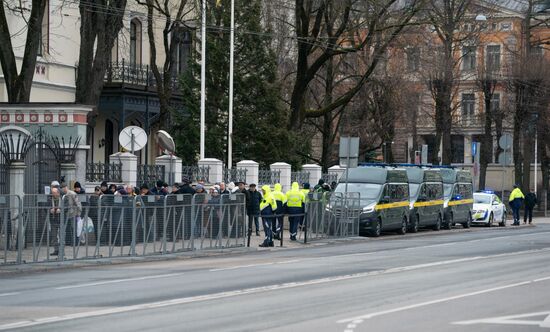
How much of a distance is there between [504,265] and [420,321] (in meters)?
10.7

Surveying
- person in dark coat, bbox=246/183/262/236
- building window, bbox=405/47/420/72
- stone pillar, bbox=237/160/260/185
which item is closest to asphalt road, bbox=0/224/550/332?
person in dark coat, bbox=246/183/262/236

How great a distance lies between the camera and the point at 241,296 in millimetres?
17891

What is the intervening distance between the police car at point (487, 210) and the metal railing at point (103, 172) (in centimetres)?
1921

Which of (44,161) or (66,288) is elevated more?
(44,161)

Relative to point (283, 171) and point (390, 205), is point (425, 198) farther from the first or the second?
point (283, 171)

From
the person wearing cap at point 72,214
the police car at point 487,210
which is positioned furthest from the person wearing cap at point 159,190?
the police car at point 487,210

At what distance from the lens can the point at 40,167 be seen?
103 ft

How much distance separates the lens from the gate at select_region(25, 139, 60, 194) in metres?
30.9

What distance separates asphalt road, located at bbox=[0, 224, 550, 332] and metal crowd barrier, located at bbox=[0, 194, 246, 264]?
145cm

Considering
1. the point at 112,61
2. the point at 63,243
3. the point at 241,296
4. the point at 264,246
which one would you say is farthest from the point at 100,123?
the point at 241,296

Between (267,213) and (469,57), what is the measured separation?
49.3m

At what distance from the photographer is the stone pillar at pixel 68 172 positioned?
3178cm

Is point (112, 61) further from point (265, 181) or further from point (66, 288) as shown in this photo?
point (66, 288)

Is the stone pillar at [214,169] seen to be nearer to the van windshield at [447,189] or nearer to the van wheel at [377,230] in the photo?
the van wheel at [377,230]
